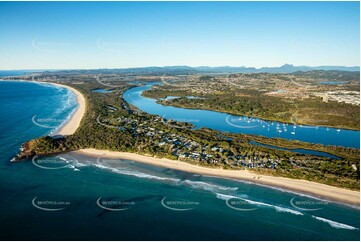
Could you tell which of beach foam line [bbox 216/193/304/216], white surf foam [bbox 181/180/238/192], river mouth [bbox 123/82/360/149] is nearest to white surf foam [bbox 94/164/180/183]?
white surf foam [bbox 181/180/238/192]

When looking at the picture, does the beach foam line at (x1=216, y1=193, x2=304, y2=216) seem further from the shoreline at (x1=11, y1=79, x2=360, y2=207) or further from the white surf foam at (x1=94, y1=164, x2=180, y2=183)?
the white surf foam at (x1=94, y1=164, x2=180, y2=183)

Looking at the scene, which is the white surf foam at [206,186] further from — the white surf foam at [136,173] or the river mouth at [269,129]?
the river mouth at [269,129]

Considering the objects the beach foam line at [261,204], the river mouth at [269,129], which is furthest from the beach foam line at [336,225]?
the river mouth at [269,129]

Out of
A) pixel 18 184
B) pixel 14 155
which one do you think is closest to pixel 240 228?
pixel 18 184

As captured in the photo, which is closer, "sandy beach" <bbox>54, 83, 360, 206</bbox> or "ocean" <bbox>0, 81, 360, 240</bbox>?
"ocean" <bbox>0, 81, 360, 240</bbox>

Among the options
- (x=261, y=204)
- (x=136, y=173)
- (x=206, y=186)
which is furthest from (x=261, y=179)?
(x=136, y=173)

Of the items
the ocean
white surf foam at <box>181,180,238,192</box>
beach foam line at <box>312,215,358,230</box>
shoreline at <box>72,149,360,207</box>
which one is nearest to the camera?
the ocean

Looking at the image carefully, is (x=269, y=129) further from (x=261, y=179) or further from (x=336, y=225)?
(x=336, y=225)

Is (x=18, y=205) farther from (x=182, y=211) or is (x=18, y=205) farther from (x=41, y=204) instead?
(x=182, y=211)
